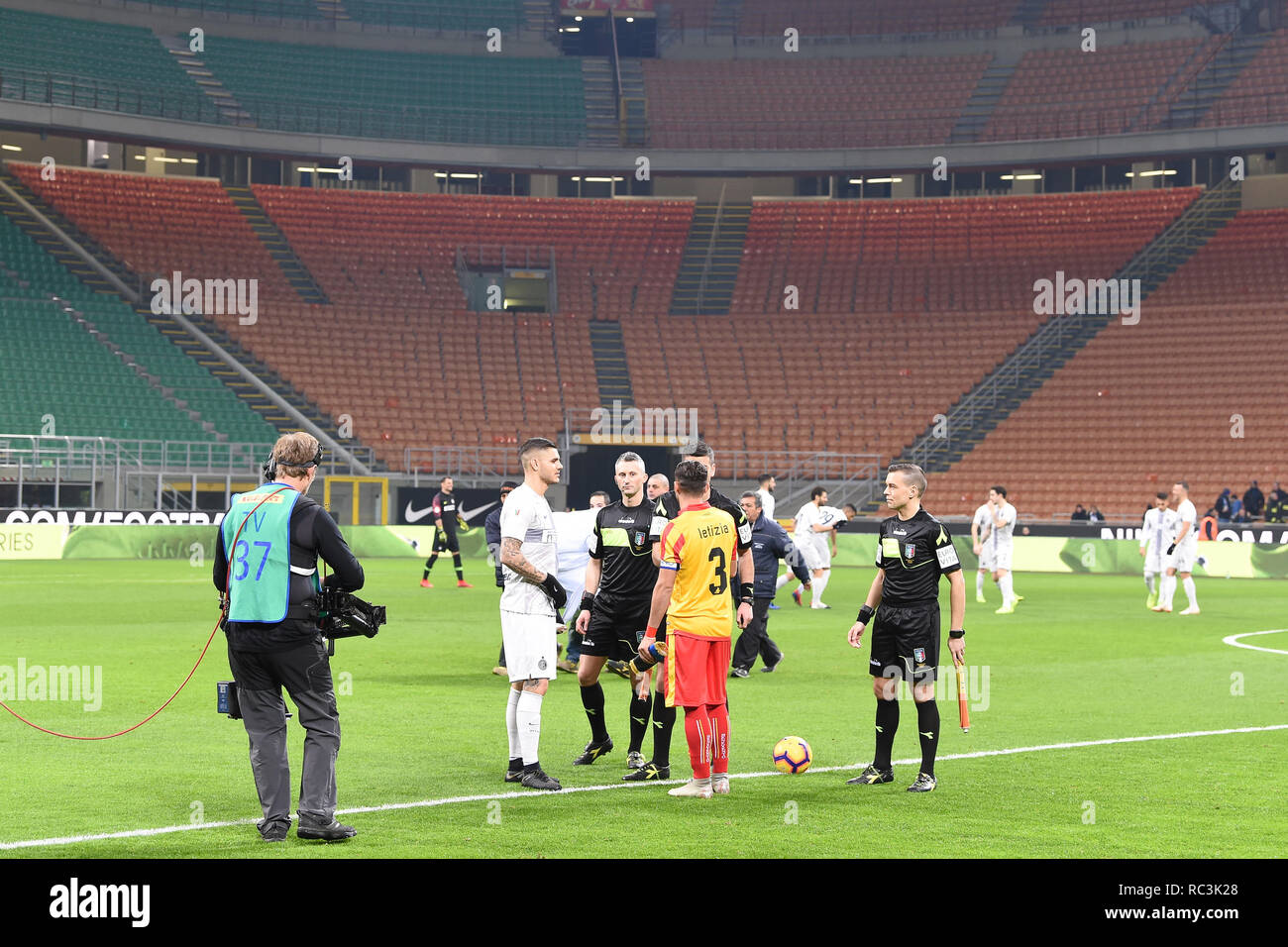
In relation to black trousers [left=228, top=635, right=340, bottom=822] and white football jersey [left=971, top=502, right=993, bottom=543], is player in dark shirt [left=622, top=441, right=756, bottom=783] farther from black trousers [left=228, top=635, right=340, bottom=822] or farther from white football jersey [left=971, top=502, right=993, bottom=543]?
white football jersey [left=971, top=502, right=993, bottom=543]

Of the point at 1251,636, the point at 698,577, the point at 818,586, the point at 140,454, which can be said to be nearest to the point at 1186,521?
the point at 1251,636

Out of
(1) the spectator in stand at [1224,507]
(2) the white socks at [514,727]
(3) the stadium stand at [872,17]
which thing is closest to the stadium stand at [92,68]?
(3) the stadium stand at [872,17]

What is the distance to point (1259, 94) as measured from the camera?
172 feet

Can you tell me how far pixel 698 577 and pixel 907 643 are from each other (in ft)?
5.26

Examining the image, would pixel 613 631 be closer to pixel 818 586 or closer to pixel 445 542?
pixel 818 586

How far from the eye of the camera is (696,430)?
163 feet

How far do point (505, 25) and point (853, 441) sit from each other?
88.8 ft

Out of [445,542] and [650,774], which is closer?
[650,774]

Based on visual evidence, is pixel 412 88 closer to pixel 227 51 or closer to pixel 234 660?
pixel 227 51

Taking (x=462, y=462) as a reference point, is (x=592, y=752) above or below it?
below

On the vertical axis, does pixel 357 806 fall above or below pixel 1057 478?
below

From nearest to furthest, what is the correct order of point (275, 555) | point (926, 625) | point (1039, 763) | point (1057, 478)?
point (275, 555) < point (926, 625) < point (1039, 763) < point (1057, 478)
